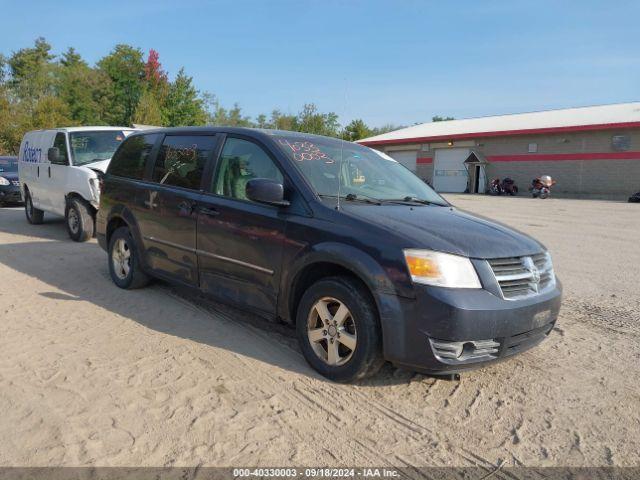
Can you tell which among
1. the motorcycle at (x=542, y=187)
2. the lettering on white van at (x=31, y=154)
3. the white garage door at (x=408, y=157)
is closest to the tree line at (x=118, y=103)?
the white garage door at (x=408, y=157)

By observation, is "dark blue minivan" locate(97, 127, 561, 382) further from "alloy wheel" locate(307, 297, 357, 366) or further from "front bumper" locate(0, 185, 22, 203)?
"front bumper" locate(0, 185, 22, 203)

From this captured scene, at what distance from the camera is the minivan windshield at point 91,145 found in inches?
359

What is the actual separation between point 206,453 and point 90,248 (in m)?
6.62

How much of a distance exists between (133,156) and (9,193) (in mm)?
11887

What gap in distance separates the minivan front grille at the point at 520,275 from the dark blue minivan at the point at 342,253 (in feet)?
0.03

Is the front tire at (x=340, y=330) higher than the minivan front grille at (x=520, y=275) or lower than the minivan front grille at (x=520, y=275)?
lower

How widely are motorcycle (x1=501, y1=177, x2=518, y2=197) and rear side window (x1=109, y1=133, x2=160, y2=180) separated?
27.7 m

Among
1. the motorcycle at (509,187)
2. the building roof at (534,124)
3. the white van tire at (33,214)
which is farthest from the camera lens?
the motorcycle at (509,187)

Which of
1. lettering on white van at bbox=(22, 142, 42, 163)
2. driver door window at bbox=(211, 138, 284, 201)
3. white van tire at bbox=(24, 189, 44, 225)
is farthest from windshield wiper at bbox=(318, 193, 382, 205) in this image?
white van tire at bbox=(24, 189, 44, 225)

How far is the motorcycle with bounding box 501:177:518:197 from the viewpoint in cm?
2998

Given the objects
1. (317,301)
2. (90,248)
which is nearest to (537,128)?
(90,248)

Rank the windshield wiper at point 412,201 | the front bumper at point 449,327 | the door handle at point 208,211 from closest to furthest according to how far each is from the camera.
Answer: the front bumper at point 449,327 < the windshield wiper at point 412,201 < the door handle at point 208,211

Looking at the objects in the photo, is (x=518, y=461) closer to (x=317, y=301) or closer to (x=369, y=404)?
(x=369, y=404)

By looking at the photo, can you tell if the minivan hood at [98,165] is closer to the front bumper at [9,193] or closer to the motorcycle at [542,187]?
the front bumper at [9,193]
